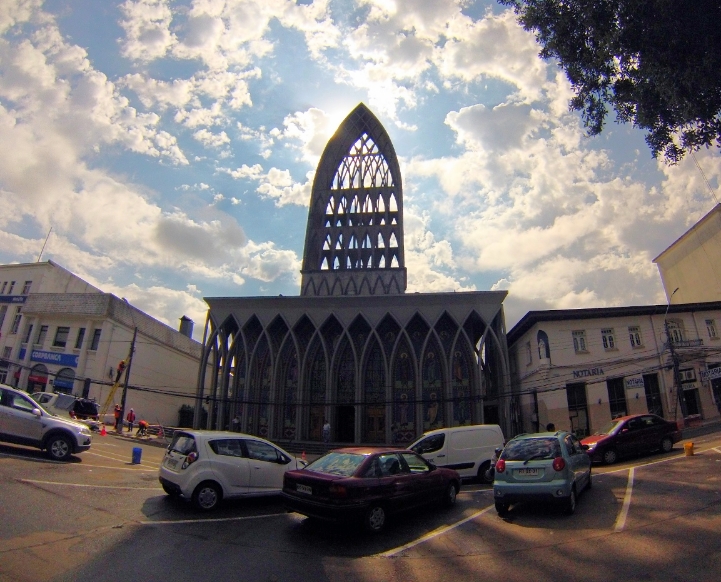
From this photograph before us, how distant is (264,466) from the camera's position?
9188 millimetres

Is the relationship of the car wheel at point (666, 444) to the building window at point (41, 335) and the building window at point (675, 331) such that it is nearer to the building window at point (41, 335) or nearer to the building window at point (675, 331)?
the building window at point (675, 331)

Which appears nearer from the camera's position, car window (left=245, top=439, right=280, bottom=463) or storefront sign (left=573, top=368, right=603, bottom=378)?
car window (left=245, top=439, right=280, bottom=463)

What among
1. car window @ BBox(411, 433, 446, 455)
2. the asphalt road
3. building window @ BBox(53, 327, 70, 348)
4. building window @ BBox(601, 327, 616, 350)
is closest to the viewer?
the asphalt road

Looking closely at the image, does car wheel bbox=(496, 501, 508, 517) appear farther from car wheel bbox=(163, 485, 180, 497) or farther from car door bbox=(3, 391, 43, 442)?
car door bbox=(3, 391, 43, 442)

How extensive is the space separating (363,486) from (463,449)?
7.61m

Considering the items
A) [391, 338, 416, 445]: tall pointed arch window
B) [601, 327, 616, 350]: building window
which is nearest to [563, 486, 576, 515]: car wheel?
[601, 327, 616, 350]: building window

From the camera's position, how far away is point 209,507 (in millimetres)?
8203

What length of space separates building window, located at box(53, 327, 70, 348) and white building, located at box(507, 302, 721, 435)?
39.1m

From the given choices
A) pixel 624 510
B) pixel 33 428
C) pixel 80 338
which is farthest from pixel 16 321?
pixel 624 510

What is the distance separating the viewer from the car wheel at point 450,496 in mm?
9109

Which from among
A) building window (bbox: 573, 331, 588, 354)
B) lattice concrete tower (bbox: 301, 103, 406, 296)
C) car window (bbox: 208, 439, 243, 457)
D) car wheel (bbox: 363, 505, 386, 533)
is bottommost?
car wheel (bbox: 363, 505, 386, 533)

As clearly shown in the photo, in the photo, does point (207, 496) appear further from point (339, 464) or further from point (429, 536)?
point (429, 536)

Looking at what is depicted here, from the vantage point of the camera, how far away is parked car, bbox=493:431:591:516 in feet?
25.3

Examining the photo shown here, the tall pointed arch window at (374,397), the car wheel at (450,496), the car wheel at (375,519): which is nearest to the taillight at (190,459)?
the car wheel at (375,519)
